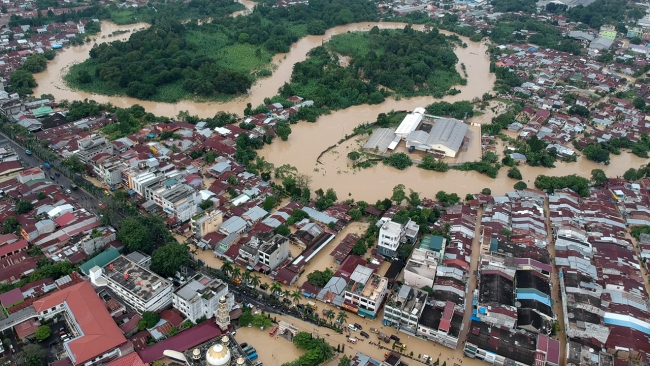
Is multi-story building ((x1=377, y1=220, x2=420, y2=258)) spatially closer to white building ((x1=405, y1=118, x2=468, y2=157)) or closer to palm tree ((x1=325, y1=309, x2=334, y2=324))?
palm tree ((x1=325, y1=309, x2=334, y2=324))

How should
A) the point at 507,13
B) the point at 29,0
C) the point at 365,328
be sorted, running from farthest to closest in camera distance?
the point at 507,13 → the point at 29,0 → the point at 365,328

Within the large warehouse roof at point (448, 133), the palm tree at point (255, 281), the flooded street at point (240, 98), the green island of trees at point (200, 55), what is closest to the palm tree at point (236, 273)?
the palm tree at point (255, 281)

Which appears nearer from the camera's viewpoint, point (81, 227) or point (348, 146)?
point (81, 227)

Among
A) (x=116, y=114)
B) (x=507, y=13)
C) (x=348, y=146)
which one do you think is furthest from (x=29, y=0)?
(x=507, y=13)

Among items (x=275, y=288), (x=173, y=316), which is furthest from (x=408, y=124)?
(x=173, y=316)

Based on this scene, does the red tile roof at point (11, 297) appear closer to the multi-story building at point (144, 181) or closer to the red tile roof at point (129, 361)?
the red tile roof at point (129, 361)

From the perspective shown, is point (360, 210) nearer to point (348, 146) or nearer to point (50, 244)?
point (348, 146)
